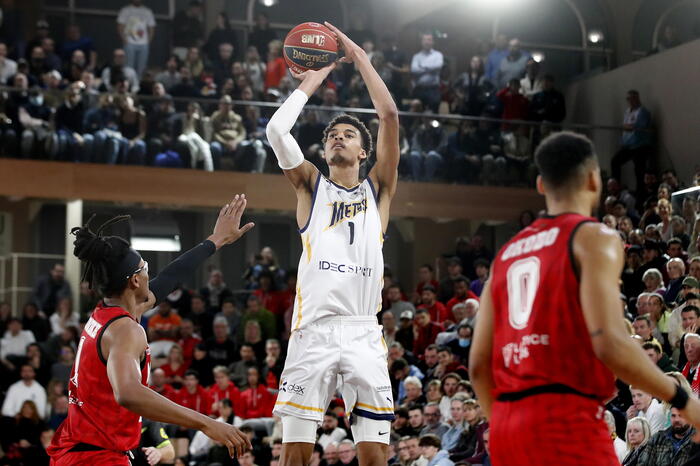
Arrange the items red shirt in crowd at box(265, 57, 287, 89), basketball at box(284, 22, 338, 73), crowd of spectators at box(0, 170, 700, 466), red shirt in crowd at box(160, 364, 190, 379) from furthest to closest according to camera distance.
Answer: red shirt in crowd at box(265, 57, 287, 89) < red shirt in crowd at box(160, 364, 190, 379) < crowd of spectators at box(0, 170, 700, 466) < basketball at box(284, 22, 338, 73)

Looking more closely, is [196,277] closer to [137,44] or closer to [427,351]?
[137,44]

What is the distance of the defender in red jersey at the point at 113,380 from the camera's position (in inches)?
179

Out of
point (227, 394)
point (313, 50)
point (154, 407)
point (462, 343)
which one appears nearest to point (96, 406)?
point (154, 407)

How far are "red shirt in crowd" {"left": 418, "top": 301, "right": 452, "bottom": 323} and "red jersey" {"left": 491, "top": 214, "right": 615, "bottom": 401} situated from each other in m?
10.8

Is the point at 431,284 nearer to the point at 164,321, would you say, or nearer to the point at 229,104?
the point at 164,321

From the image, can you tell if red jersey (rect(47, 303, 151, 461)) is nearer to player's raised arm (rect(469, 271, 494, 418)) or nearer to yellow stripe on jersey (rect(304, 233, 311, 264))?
yellow stripe on jersey (rect(304, 233, 311, 264))

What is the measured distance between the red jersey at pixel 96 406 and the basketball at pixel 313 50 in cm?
256

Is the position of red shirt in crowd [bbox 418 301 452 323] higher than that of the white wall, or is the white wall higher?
the white wall

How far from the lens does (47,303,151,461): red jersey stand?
4.88 metres

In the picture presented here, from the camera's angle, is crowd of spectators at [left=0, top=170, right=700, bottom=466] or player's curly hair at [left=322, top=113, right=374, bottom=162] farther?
crowd of spectators at [left=0, top=170, right=700, bottom=466]

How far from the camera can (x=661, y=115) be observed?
17.5 metres

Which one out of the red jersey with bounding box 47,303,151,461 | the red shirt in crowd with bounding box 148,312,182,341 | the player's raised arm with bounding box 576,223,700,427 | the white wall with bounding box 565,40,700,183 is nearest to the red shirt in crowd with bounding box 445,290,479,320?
the white wall with bounding box 565,40,700,183

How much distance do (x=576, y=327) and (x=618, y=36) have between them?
18207 millimetres

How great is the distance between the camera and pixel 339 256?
605 cm
